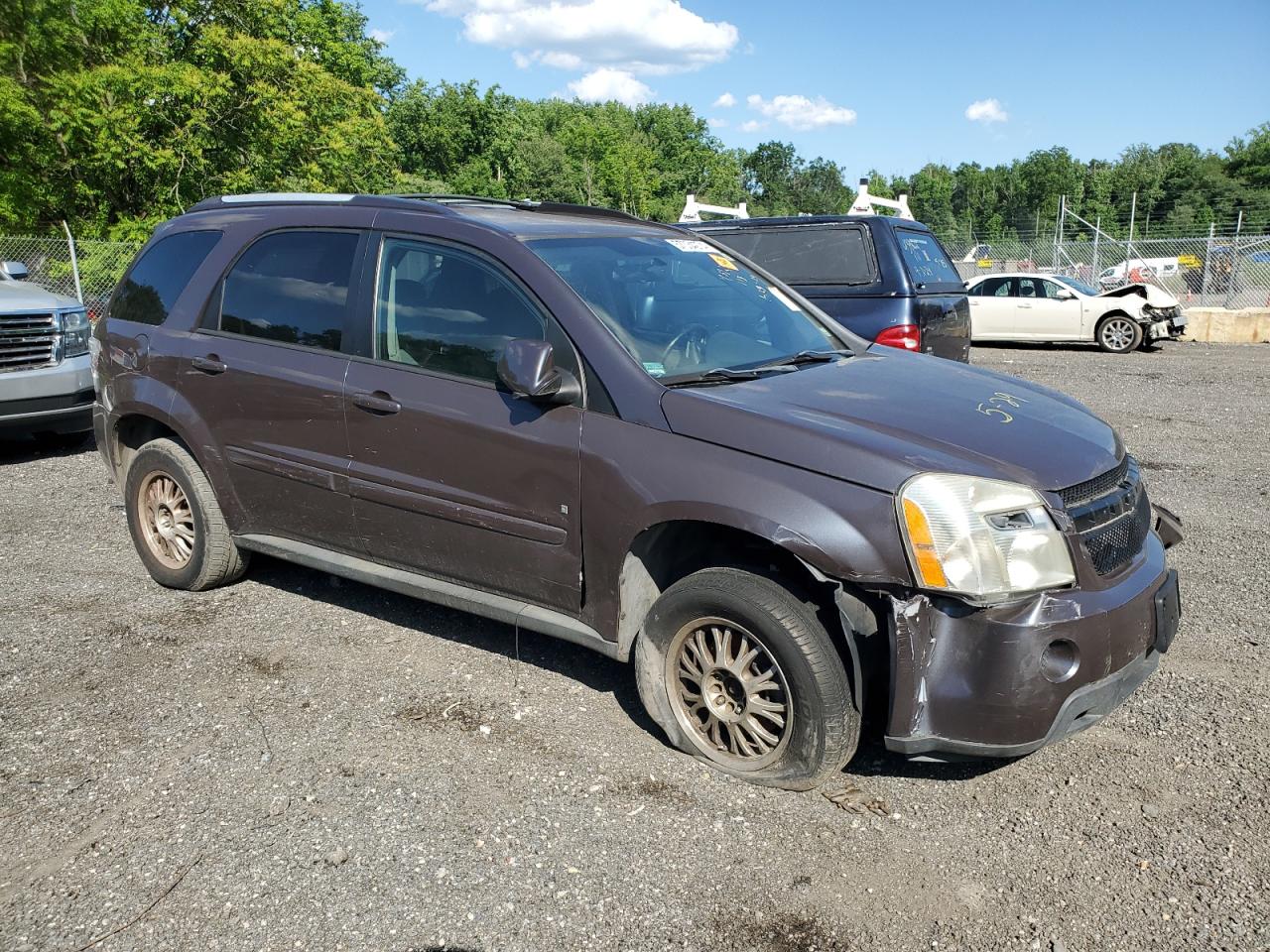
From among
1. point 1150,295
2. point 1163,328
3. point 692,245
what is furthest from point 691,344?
point 1150,295

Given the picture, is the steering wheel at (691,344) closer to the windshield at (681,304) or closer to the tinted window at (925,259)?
the windshield at (681,304)

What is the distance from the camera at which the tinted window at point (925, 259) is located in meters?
8.98

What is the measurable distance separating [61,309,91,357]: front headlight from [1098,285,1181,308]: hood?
54.0ft

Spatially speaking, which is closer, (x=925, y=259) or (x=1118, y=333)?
(x=925, y=259)

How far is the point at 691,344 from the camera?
3.92 metres

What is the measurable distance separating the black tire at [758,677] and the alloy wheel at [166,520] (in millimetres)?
2781

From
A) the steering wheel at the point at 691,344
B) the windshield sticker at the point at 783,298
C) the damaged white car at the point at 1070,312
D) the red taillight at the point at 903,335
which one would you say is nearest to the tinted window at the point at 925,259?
the red taillight at the point at 903,335

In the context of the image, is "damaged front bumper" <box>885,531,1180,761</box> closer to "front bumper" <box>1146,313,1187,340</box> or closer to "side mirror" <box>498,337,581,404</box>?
"side mirror" <box>498,337,581,404</box>

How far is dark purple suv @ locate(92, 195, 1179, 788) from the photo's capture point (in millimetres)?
2988

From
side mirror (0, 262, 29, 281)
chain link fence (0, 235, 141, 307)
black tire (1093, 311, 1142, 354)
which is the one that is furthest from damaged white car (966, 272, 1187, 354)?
chain link fence (0, 235, 141, 307)

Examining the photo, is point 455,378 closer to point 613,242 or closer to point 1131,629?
point 613,242

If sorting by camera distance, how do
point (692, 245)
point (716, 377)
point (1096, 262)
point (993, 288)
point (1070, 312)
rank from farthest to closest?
point (1096, 262), point (993, 288), point (1070, 312), point (692, 245), point (716, 377)

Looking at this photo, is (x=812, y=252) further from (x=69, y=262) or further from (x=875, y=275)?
(x=69, y=262)

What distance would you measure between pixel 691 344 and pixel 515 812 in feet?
5.92
